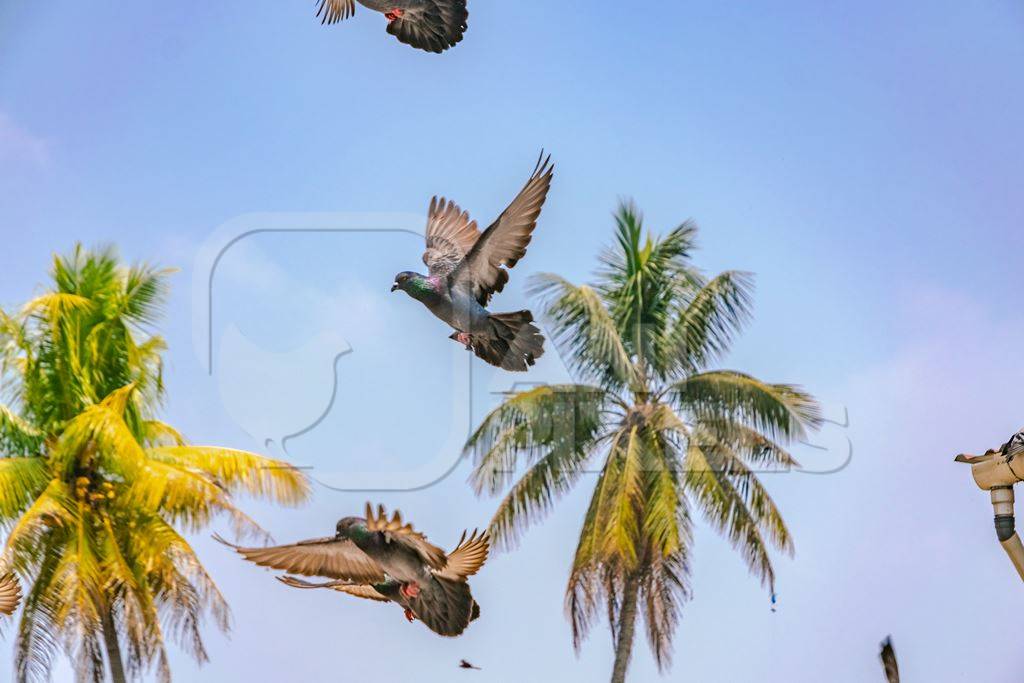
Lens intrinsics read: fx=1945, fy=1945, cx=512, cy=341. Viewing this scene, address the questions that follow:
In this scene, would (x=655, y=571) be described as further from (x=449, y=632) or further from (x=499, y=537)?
(x=449, y=632)

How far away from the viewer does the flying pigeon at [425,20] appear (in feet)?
47.2

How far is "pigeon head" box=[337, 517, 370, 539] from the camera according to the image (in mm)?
12898

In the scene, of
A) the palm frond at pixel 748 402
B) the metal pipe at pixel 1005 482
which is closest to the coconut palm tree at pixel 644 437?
the palm frond at pixel 748 402

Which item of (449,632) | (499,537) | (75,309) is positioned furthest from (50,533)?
(449,632)

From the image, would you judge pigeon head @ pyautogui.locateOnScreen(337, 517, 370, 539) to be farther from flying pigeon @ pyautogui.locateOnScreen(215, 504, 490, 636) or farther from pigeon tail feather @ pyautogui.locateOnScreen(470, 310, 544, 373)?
pigeon tail feather @ pyautogui.locateOnScreen(470, 310, 544, 373)

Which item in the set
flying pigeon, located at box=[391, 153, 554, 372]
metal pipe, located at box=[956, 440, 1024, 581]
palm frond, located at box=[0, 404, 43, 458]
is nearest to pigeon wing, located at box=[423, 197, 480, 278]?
flying pigeon, located at box=[391, 153, 554, 372]

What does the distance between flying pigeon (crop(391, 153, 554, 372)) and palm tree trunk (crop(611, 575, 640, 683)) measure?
16.7 ft

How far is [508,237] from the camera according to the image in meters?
13.3

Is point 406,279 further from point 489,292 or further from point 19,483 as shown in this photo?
point 19,483

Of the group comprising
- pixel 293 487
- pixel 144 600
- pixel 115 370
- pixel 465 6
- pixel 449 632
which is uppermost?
pixel 465 6

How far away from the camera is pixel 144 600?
1744 centimetres

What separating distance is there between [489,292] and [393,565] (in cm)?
205

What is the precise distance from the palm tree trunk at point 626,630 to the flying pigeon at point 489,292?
5.10 m

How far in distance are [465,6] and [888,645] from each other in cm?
569
